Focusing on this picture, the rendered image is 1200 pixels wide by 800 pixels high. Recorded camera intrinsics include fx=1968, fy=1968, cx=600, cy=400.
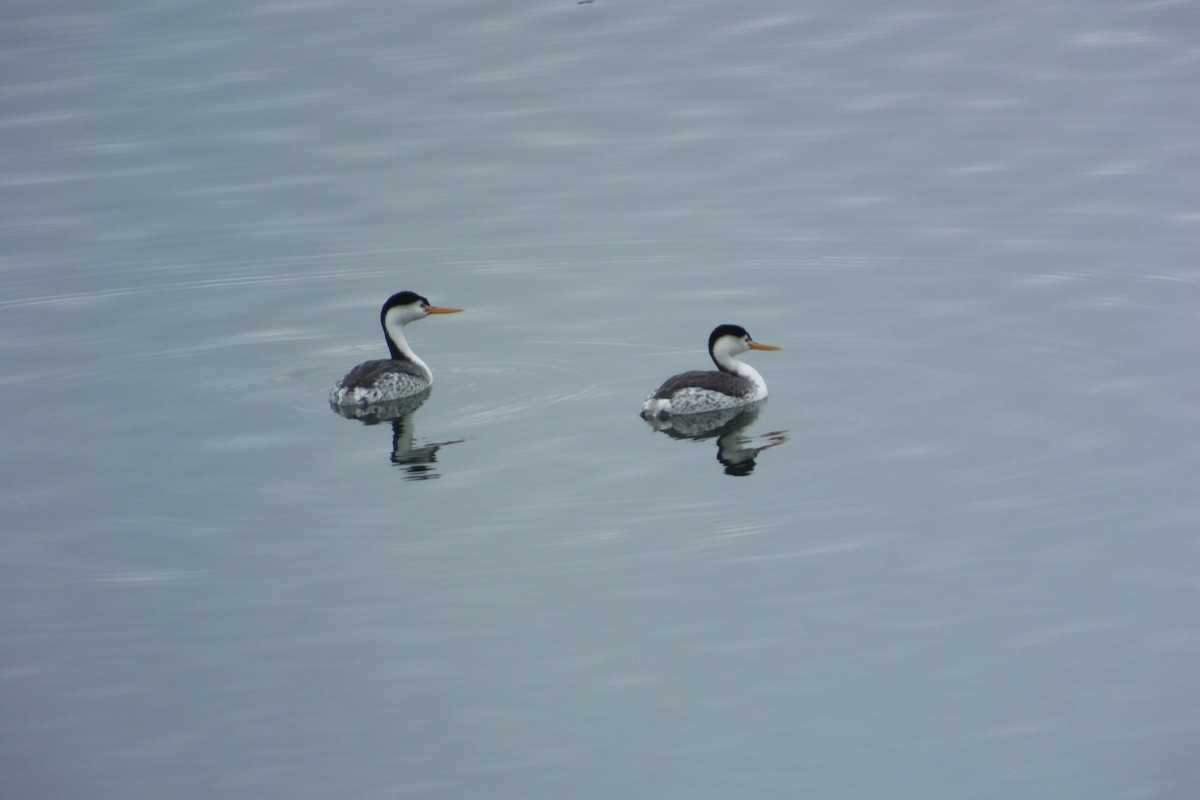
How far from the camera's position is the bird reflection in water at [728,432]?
48.0 ft

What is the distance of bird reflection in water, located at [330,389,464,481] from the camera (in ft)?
A: 48.1

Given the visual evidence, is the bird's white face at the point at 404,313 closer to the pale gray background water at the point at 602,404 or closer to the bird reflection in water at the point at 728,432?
the pale gray background water at the point at 602,404

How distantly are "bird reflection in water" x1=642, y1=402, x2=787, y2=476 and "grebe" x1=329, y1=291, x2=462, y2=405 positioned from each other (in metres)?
2.25

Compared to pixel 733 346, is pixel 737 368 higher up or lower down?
lower down

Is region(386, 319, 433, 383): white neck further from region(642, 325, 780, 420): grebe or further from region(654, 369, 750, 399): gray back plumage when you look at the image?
region(654, 369, 750, 399): gray back plumage

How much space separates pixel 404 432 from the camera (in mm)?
15750

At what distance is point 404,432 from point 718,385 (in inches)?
100.0

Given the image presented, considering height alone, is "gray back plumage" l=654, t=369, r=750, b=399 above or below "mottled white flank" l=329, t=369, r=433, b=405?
below

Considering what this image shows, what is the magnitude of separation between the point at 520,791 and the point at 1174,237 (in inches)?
438

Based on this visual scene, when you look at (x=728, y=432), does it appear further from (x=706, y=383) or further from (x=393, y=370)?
(x=393, y=370)

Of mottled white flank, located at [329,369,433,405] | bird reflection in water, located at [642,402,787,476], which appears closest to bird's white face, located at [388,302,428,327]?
mottled white flank, located at [329,369,433,405]

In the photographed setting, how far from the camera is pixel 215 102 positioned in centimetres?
2509

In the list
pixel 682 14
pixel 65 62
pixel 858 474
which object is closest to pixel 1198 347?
pixel 858 474

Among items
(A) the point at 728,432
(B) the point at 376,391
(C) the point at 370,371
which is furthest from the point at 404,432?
(A) the point at 728,432
